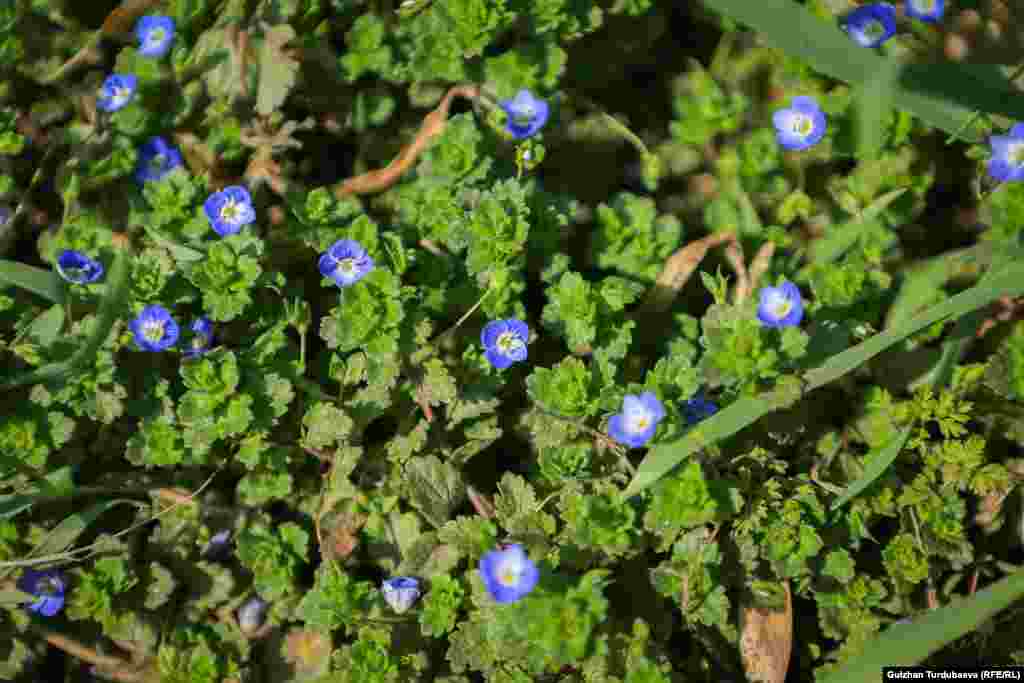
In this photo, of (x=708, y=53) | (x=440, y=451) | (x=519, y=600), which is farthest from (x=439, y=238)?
(x=708, y=53)

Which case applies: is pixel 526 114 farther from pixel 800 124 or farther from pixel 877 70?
pixel 877 70

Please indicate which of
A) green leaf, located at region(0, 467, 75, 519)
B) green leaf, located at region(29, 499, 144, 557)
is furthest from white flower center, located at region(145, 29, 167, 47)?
green leaf, located at region(29, 499, 144, 557)

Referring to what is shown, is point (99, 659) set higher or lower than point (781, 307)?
lower

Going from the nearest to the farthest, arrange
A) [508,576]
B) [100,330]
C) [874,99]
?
[874,99] → [508,576] → [100,330]

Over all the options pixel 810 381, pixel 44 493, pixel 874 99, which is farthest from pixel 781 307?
pixel 44 493

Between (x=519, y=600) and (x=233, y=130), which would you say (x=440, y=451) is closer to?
(x=519, y=600)

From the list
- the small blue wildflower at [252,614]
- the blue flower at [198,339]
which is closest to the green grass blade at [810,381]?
the small blue wildflower at [252,614]

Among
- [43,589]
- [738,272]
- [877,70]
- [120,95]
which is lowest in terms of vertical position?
[43,589]
